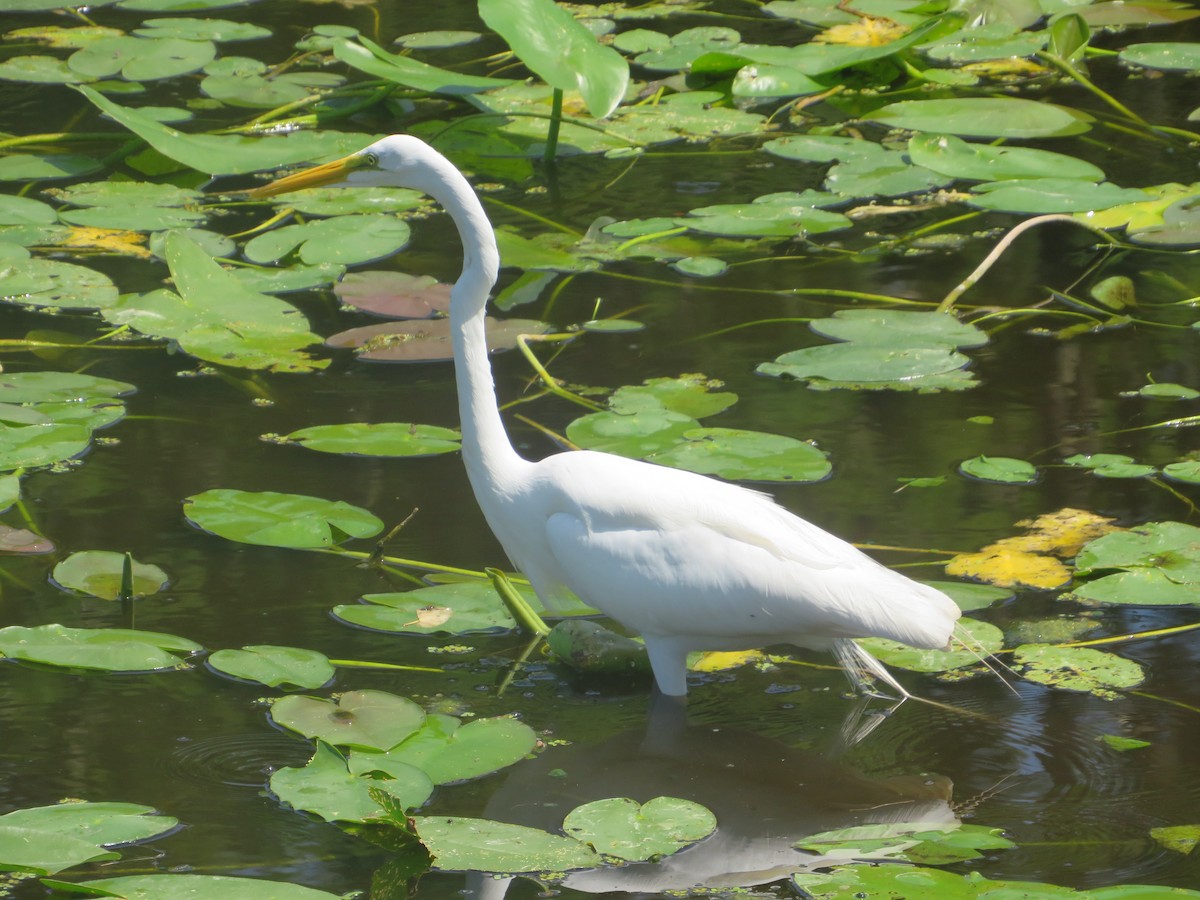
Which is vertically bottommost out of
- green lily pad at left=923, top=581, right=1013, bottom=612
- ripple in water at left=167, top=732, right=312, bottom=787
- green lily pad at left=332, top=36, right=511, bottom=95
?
ripple in water at left=167, top=732, right=312, bottom=787

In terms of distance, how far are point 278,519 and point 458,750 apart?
1.03 meters

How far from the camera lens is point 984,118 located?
238 inches

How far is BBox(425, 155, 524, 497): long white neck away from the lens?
10.6 ft

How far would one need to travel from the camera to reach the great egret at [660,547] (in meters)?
2.91

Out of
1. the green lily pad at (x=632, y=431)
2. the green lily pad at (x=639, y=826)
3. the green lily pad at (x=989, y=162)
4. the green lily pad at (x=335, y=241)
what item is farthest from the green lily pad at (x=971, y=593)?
the green lily pad at (x=335, y=241)

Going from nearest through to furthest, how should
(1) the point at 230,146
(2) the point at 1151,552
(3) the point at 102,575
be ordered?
(2) the point at 1151,552, (3) the point at 102,575, (1) the point at 230,146

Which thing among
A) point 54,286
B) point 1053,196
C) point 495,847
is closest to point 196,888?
point 495,847

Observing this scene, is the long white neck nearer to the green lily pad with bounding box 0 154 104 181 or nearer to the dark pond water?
the dark pond water

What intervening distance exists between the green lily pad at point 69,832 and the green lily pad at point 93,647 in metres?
0.41

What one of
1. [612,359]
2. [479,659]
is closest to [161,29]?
[612,359]

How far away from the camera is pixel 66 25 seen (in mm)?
8102

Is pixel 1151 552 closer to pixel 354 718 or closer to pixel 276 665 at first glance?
pixel 354 718

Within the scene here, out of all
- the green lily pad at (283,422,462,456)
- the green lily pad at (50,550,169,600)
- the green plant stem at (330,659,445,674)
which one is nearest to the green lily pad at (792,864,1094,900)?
the green plant stem at (330,659,445,674)

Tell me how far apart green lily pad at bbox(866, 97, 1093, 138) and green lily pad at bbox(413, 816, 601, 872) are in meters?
4.20
